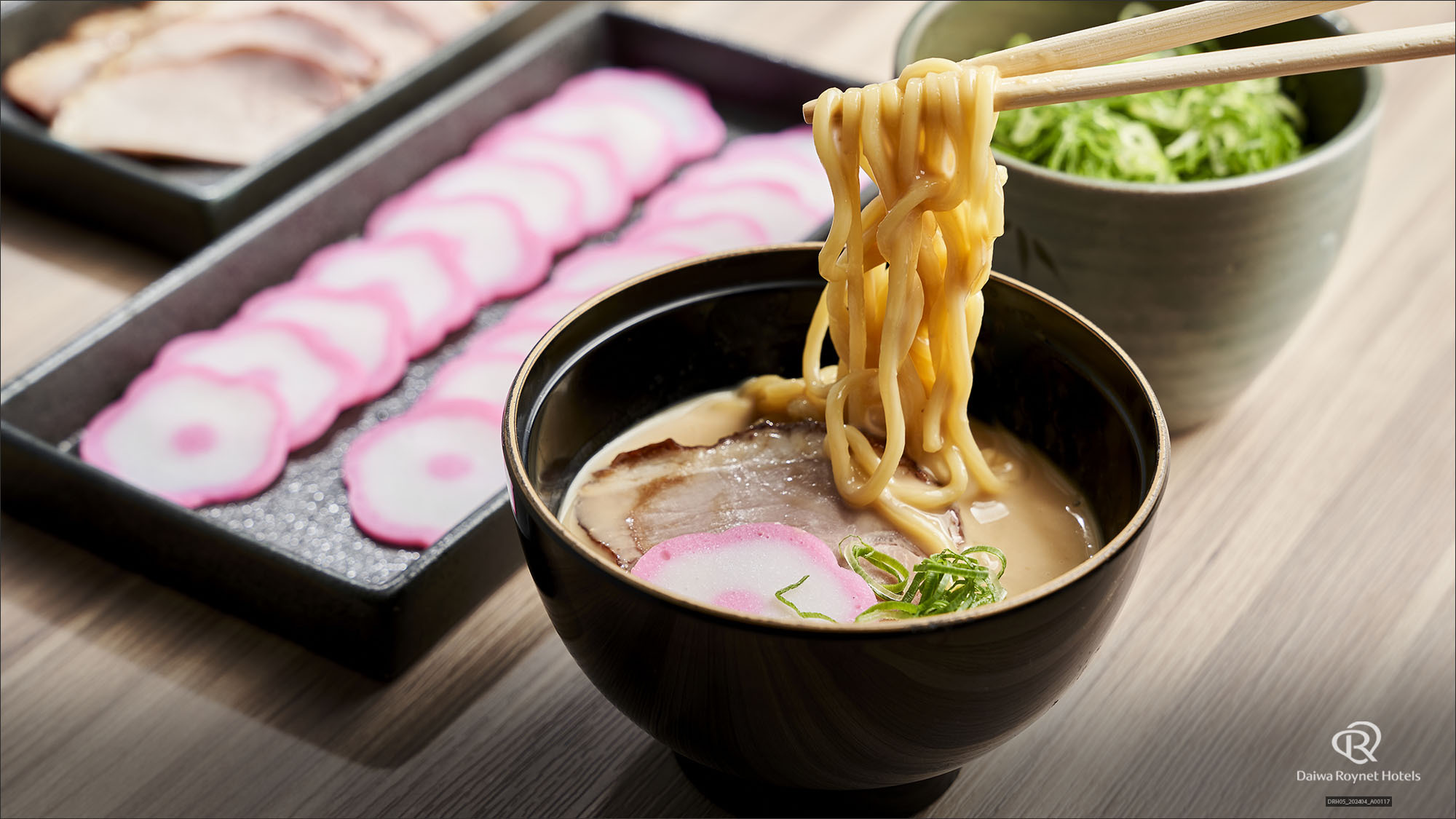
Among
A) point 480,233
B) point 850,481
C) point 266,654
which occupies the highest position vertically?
point 850,481

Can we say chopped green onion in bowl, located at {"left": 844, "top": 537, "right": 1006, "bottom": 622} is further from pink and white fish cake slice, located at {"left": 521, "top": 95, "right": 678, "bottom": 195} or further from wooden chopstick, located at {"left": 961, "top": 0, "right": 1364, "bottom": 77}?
pink and white fish cake slice, located at {"left": 521, "top": 95, "right": 678, "bottom": 195}

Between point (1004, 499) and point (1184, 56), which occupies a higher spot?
point (1184, 56)

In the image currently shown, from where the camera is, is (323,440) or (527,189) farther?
(527,189)

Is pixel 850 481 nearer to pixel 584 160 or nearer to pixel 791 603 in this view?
pixel 791 603

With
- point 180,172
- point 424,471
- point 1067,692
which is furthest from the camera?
point 180,172

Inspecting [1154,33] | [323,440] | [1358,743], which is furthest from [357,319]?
[1358,743]

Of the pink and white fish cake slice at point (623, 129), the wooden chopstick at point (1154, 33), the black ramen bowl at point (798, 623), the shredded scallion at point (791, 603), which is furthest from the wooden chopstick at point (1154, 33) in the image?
the pink and white fish cake slice at point (623, 129)

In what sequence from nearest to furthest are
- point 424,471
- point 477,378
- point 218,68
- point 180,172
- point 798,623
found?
1. point 798,623
2. point 424,471
3. point 477,378
4. point 180,172
5. point 218,68
